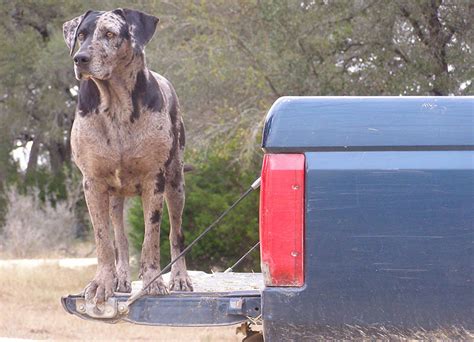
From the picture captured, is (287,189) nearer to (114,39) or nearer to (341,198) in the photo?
(341,198)

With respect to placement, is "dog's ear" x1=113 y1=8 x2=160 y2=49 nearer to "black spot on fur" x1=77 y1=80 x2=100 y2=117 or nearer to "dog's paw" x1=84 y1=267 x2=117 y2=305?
"black spot on fur" x1=77 y1=80 x2=100 y2=117

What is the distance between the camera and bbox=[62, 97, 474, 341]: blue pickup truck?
3512 mm

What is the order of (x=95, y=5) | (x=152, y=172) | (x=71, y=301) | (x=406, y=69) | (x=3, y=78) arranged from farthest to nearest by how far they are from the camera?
(x=3, y=78) < (x=95, y=5) < (x=406, y=69) < (x=152, y=172) < (x=71, y=301)

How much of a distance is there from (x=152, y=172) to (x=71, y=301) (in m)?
0.75

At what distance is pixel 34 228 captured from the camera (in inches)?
853

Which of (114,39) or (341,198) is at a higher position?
(114,39)

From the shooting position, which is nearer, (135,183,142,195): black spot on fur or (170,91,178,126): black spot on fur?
(135,183,142,195): black spot on fur

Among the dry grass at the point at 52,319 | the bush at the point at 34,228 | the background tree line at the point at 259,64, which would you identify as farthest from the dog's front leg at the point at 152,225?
the bush at the point at 34,228

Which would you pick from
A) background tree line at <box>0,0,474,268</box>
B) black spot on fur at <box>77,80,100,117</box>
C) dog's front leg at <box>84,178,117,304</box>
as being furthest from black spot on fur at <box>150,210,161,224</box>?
background tree line at <box>0,0,474,268</box>

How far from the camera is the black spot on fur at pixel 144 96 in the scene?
480 centimetres

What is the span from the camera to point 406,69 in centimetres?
1179

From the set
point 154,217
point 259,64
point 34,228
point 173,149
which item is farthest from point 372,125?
point 34,228

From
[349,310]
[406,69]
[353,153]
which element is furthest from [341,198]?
[406,69]

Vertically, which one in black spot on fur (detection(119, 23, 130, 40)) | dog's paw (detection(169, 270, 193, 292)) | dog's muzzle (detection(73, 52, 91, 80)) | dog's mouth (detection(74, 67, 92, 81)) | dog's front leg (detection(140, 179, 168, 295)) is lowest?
dog's paw (detection(169, 270, 193, 292))
